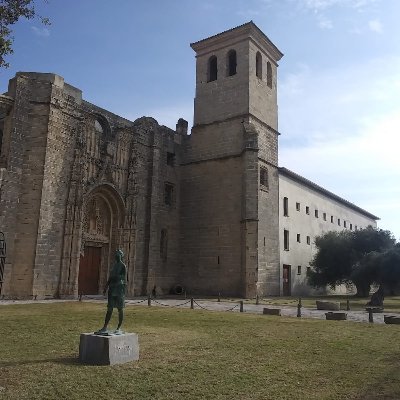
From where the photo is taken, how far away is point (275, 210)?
28.2m

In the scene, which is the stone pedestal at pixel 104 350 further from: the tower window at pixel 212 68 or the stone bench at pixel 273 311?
the tower window at pixel 212 68

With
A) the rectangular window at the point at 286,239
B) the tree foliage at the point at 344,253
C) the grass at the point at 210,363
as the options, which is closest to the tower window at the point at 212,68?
the rectangular window at the point at 286,239

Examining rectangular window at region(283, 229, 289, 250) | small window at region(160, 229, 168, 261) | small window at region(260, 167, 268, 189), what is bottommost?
small window at region(160, 229, 168, 261)

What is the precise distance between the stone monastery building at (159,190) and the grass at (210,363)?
820 centimetres

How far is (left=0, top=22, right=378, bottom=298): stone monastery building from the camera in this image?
19109 mm

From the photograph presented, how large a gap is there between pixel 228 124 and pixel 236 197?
16.3ft

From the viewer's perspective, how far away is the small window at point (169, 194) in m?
27.6

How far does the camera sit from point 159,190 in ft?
86.5

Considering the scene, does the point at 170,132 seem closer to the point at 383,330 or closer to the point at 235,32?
the point at 235,32

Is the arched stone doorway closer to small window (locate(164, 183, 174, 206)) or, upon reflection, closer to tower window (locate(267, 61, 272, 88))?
small window (locate(164, 183, 174, 206))

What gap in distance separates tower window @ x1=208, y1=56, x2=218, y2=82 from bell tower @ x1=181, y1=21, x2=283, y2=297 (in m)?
0.07

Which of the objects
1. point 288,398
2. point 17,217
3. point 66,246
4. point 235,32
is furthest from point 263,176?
point 288,398

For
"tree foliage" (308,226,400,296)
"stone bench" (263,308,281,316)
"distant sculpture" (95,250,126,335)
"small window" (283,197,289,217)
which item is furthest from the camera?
"tree foliage" (308,226,400,296)

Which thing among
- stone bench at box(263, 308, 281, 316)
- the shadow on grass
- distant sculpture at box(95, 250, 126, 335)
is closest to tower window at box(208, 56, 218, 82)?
stone bench at box(263, 308, 281, 316)
